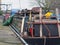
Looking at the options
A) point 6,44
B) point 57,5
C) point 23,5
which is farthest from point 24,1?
point 6,44

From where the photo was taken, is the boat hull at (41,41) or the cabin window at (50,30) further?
the cabin window at (50,30)

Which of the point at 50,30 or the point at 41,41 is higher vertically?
the point at 50,30

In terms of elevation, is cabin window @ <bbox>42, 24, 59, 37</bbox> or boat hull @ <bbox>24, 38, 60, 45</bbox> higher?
cabin window @ <bbox>42, 24, 59, 37</bbox>

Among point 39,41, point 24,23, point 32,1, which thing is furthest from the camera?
point 32,1

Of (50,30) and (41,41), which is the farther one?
(50,30)

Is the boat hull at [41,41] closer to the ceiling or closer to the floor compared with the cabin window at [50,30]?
closer to the floor

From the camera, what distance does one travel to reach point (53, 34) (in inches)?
478

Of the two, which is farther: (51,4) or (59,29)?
(51,4)

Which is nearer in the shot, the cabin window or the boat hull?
the boat hull

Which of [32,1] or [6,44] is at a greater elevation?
[32,1]

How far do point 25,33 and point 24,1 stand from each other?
2470cm

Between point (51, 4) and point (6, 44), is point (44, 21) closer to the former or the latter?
point (6, 44)

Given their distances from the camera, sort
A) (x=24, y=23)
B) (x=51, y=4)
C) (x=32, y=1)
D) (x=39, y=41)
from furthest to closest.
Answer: (x=32, y=1) < (x=51, y=4) < (x=24, y=23) < (x=39, y=41)

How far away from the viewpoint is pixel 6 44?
1390 centimetres
